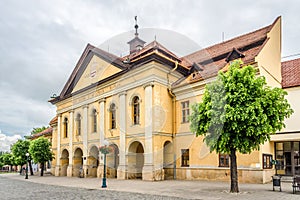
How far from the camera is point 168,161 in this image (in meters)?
21.8

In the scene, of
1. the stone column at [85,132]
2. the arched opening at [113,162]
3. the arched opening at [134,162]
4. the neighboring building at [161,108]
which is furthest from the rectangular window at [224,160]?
the stone column at [85,132]

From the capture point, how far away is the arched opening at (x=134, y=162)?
885 inches

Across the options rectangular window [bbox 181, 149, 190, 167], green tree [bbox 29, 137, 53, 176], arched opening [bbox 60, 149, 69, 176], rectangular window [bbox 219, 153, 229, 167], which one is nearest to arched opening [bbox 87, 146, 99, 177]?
arched opening [bbox 60, 149, 69, 176]

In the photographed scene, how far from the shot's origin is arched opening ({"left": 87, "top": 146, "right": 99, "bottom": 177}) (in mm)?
26902

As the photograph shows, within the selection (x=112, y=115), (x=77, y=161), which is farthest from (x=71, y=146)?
(x=112, y=115)

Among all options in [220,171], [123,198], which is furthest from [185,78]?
[123,198]

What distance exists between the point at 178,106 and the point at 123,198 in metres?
11.1

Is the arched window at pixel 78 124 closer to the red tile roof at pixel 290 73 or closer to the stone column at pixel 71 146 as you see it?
the stone column at pixel 71 146

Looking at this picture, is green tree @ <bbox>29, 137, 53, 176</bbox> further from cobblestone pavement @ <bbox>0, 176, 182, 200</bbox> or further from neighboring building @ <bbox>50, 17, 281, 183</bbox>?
cobblestone pavement @ <bbox>0, 176, 182, 200</bbox>

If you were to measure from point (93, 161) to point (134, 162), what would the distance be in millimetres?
6091

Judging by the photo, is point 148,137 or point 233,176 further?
point 148,137

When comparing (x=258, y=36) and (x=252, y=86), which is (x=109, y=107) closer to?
(x=258, y=36)

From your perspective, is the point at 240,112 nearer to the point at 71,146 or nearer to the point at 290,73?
the point at 290,73

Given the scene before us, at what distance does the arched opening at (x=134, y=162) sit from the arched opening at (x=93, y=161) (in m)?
5.58
